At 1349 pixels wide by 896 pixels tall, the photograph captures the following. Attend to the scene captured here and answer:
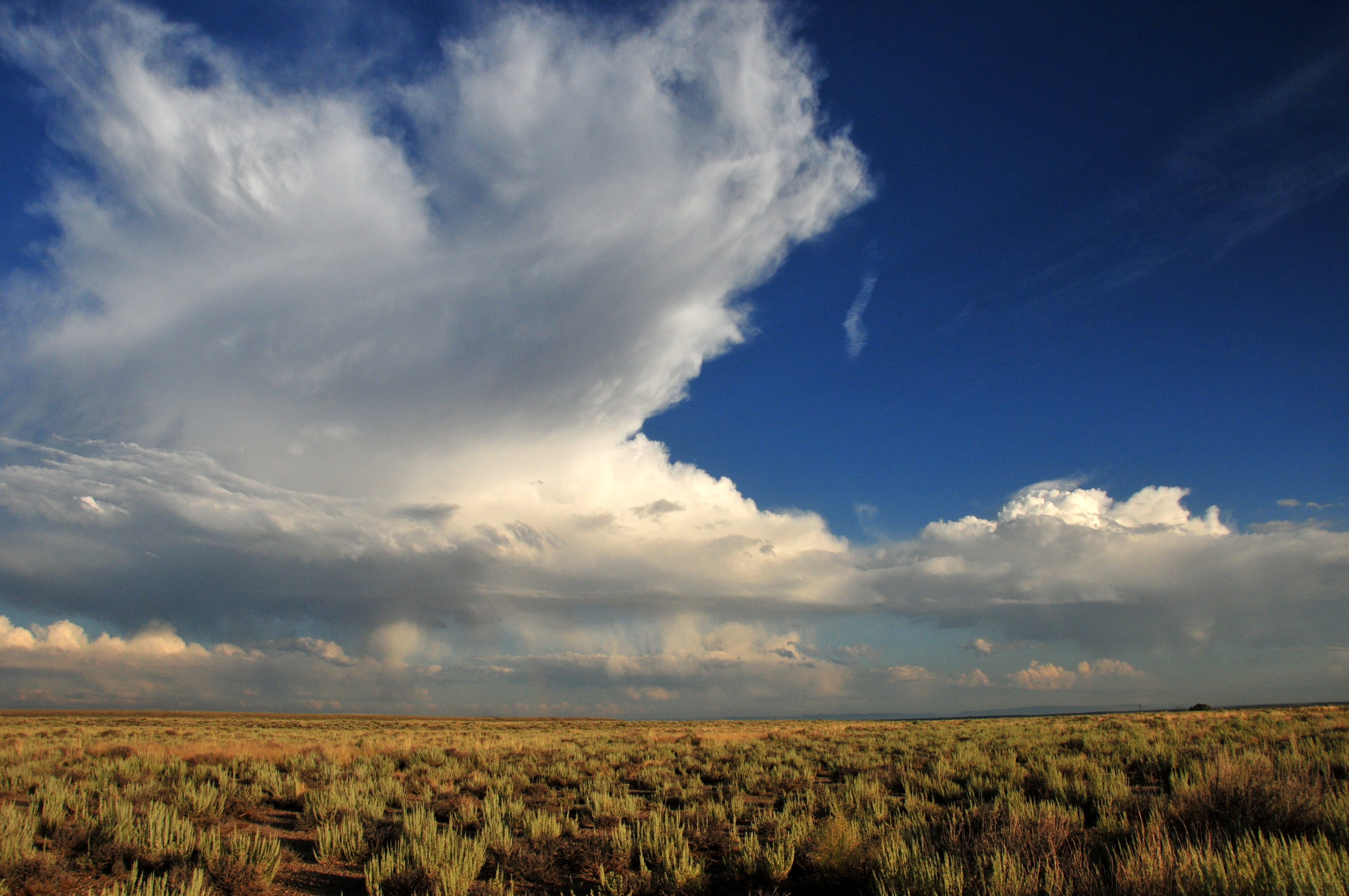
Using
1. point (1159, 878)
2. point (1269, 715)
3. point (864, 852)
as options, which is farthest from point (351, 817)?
point (1269, 715)

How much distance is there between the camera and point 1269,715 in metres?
31.3

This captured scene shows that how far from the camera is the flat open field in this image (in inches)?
257

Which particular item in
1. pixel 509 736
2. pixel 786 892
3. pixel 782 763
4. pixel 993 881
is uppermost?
pixel 993 881

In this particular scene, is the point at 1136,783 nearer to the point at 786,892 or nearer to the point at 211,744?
the point at 786,892

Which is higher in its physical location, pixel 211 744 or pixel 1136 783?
pixel 1136 783

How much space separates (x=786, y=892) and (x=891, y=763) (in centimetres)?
1312

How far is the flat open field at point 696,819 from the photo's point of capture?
21.4ft

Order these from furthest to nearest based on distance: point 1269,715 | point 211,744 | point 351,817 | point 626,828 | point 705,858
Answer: point 1269,715, point 211,744, point 351,817, point 626,828, point 705,858

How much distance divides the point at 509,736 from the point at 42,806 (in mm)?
25847

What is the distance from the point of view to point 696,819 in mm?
11562

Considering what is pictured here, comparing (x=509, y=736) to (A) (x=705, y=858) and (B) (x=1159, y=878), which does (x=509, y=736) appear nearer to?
(A) (x=705, y=858)

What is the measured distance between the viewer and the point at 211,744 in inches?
1011

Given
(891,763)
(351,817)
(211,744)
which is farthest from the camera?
(211,744)

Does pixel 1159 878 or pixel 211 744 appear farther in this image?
pixel 211 744
